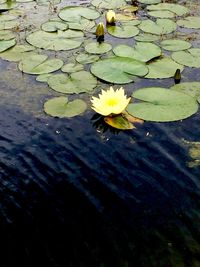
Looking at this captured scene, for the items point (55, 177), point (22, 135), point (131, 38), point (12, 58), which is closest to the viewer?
point (55, 177)

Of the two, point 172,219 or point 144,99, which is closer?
point 172,219

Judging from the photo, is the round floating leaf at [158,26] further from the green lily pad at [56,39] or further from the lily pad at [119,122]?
the lily pad at [119,122]

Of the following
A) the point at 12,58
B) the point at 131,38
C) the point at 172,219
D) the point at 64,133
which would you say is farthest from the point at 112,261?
the point at 131,38

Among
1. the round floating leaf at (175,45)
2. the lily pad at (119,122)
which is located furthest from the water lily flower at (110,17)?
the lily pad at (119,122)

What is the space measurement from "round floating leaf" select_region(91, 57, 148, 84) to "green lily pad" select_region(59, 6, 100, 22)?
170 cm

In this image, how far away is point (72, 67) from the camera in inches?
196

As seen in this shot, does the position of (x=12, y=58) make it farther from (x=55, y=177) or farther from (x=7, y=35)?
(x=55, y=177)

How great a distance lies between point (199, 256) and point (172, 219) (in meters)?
0.40

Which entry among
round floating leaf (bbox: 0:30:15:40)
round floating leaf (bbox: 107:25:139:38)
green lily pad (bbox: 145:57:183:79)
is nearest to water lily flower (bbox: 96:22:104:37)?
round floating leaf (bbox: 107:25:139:38)

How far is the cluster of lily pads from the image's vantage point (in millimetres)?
4262

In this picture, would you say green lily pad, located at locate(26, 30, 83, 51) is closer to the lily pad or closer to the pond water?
the pond water

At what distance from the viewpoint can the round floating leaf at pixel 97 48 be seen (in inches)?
210

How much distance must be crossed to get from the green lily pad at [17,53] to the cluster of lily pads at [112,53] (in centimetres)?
1

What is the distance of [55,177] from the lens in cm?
342
